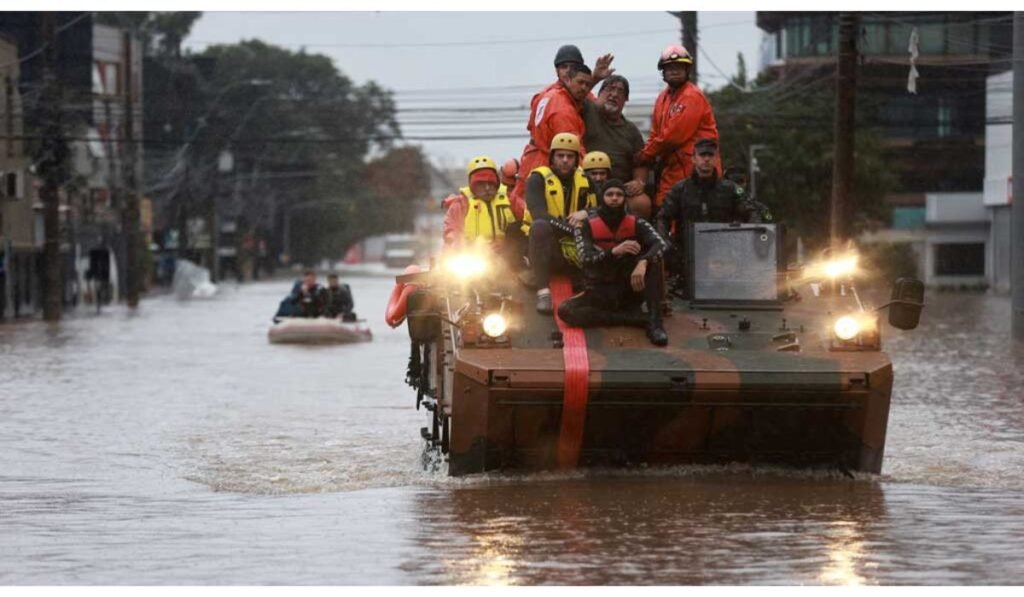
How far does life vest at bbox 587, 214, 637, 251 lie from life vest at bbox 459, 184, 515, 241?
1.46m

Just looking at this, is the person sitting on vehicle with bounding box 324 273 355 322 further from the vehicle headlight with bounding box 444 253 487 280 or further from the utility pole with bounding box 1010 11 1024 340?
the vehicle headlight with bounding box 444 253 487 280

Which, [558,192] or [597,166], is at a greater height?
[597,166]

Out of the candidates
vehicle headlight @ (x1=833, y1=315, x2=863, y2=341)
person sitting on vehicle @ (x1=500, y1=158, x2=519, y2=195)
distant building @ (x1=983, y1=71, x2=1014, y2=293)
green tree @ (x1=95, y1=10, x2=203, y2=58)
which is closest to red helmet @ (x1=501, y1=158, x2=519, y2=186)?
person sitting on vehicle @ (x1=500, y1=158, x2=519, y2=195)

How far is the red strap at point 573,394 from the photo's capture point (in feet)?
48.3

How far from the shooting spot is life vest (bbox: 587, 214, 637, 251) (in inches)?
626

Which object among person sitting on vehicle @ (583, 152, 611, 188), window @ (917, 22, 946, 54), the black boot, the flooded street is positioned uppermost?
window @ (917, 22, 946, 54)

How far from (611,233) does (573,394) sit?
1.61 meters

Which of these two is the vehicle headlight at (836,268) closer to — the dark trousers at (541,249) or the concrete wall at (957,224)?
the dark trousers at (541,249)

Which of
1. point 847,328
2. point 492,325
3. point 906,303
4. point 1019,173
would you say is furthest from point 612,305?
point 1019,173

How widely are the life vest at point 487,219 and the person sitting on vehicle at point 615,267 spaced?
1487 millimetres

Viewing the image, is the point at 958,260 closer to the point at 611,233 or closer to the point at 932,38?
the point at 932,38

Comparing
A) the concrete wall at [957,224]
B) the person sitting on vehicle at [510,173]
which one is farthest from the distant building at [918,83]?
the person sitting on vehicle at [510,173]

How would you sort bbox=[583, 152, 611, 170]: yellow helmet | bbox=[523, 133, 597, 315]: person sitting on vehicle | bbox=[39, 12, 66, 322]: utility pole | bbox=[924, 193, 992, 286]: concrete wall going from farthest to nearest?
bbox=[924, 193, 992, 286]: concrete wall → bbox=[39, 12, 66, 322]: utility pole → bbox=[583, 152, 611, 170]: yellow helmet → bbox=[523, 133, 597, 315]: person sitting on vehicle

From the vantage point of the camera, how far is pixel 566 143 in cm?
1641
